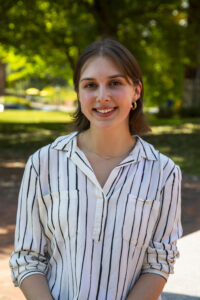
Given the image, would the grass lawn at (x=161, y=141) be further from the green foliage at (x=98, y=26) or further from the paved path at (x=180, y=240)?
the green foliage at (x=98, y=26)

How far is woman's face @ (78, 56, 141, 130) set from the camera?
198 cm

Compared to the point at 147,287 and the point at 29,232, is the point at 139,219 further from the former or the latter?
the point at 29,232

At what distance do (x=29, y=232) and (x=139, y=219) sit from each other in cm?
46

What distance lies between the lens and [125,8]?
16641mm

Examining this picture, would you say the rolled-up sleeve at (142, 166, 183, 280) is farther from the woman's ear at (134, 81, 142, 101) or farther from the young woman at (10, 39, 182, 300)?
the woman's ear at (134, 81, 142, 101)

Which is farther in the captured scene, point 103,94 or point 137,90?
point 137,90

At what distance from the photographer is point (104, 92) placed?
1973 millimetres

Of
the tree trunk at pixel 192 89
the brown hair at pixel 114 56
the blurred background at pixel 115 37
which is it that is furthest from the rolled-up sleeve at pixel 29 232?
the tree trunk at pixel 192 89

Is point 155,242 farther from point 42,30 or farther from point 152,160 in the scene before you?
point 42,30

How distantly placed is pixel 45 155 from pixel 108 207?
347 mm

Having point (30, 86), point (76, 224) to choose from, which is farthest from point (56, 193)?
point (30, 86)

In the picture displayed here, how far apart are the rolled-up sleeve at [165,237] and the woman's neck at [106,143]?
0.24 metres

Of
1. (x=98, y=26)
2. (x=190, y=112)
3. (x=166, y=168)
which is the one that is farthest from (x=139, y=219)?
(x=190, y=112)

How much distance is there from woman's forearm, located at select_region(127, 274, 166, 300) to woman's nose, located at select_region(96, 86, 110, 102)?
74cm
